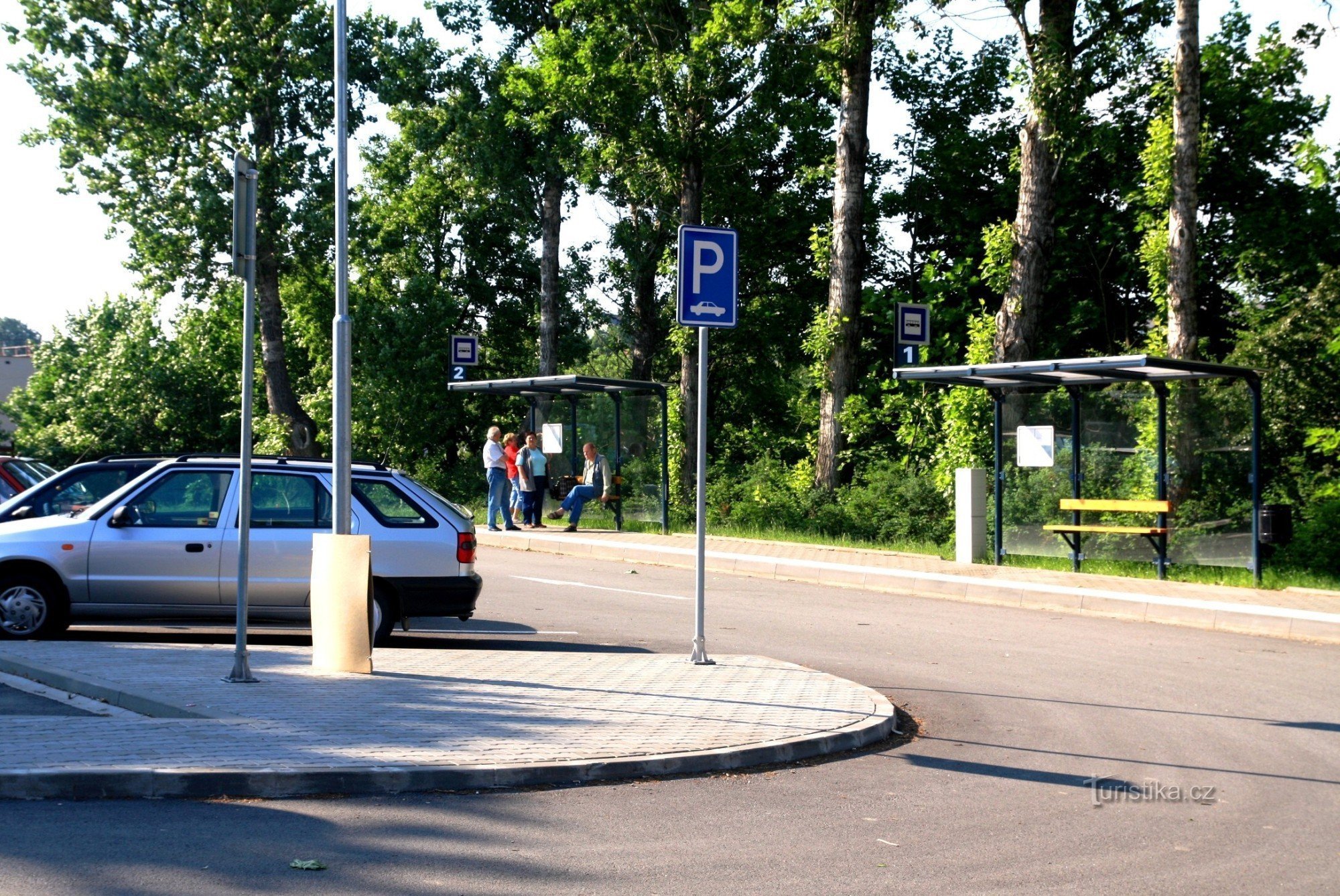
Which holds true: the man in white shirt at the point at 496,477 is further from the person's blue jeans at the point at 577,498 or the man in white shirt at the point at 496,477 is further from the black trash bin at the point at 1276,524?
the black trash bin at the point at 1276,524

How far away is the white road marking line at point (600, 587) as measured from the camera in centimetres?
→ 1642

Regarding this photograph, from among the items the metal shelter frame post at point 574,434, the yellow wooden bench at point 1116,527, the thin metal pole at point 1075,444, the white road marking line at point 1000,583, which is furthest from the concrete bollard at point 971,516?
the metal shelter frame post at point 574,434

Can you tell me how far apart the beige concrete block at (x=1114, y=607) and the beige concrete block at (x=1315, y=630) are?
1743mm

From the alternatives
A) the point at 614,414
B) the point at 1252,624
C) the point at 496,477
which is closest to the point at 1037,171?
the point at 614,414

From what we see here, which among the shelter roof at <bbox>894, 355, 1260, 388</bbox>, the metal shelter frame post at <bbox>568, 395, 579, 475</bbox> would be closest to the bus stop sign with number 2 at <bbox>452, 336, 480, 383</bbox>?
the metal shelter frame post at <bbox>568, 395, 579, 475</bbox>

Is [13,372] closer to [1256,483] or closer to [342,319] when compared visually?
[1256,483]

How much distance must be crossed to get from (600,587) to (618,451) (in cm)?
1027

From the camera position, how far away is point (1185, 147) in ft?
63.3

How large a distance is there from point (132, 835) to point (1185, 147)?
17.6 metres

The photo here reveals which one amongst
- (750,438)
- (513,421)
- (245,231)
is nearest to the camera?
(245,231)

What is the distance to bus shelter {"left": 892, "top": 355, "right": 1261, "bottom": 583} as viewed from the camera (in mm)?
16656

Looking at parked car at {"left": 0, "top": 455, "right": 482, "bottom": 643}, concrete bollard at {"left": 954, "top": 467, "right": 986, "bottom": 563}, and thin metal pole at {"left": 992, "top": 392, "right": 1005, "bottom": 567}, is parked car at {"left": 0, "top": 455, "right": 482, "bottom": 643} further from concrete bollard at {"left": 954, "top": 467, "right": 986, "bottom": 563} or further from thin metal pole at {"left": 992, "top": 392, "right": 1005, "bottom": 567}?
thin metal pole at {"left": 992, "top": 392, "right": 1005, "bottom": 567}

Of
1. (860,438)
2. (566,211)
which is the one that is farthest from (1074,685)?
(566,211)

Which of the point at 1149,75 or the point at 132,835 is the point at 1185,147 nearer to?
the point at 1149,75
